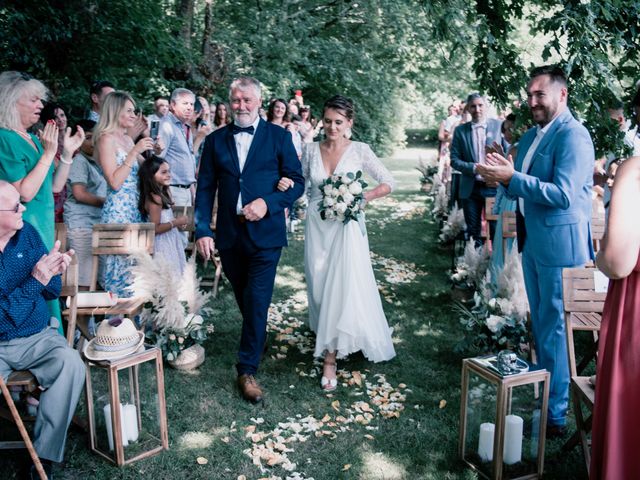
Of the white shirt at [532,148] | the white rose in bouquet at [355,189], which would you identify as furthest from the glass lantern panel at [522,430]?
the white rose in bouquet at [355,189]

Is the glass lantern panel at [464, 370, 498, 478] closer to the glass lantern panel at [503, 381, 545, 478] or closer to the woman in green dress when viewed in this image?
the glass lantern panel at [503, 381, 545, 478]

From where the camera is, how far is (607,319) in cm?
250

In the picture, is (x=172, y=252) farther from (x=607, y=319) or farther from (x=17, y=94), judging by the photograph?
(x=607, y=319)

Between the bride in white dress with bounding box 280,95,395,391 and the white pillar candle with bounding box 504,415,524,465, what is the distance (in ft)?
5.28

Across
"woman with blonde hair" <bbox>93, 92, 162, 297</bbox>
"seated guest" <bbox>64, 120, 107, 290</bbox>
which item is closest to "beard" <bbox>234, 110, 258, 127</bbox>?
"woman with blonde hair" <bbox>93, 92, 162, 297</bbox>

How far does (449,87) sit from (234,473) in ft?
75.7

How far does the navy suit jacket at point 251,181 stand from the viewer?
164 inches

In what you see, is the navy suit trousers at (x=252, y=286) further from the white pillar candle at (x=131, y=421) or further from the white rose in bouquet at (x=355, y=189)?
the white pillar candle at (x=131, y=421)

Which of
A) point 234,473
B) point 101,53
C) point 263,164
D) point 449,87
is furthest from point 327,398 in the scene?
point 449,87

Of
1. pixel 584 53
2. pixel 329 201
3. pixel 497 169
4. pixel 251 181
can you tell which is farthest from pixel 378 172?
pixel 584 53

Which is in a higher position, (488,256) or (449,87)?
(449,87)

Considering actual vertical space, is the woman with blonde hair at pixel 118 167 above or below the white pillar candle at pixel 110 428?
above

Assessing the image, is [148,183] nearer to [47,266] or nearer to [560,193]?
[47,266]

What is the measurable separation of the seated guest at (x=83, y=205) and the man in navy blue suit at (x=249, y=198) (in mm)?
1308
